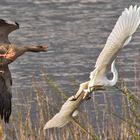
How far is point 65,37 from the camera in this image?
18156 mm

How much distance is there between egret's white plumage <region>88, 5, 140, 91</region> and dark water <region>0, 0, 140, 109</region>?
6.24 metres

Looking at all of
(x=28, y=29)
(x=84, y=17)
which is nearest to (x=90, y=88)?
(x=28, y=29)

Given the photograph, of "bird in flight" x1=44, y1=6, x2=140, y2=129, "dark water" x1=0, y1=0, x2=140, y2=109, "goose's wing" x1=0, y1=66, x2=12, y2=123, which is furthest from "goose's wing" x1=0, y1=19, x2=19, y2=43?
"dark water" x1=0, y1=0, x2=140, y2=109

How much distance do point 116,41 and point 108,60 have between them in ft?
0.43

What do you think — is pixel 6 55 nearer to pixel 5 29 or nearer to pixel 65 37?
pixel 5 29

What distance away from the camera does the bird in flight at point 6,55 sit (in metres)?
5.93

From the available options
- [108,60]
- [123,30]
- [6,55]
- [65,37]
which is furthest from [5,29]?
[65,37]

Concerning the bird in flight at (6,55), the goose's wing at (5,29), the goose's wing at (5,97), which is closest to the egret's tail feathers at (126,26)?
the bird in flight at (6,55)

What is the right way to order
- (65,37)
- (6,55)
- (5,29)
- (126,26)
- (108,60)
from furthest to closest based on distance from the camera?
(65,37) → (5,29) → (6,55) → (126,26) → (108,60)

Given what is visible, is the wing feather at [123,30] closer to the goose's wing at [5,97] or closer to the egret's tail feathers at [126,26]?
the egret's tail feathers at [126,26]

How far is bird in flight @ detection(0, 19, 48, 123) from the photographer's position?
19.5 feet

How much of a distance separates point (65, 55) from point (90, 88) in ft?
40.9

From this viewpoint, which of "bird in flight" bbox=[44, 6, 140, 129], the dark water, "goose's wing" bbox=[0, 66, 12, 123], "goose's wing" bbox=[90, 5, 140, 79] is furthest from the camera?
the dark water

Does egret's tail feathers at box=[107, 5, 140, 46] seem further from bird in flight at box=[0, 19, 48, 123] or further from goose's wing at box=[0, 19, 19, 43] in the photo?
goose's wing at box=[0, 19, 19, 43]
